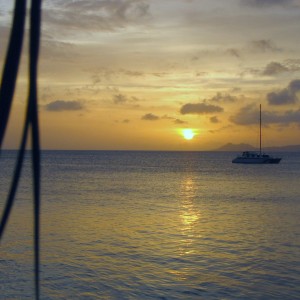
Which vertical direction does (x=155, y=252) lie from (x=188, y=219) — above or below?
above

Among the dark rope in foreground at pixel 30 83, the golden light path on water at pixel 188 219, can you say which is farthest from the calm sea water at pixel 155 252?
the dark rope in foreground at pixel 30 83

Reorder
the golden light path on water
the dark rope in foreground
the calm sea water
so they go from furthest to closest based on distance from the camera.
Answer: the golden light path on water
the calm sea water
the dark rope in foreground

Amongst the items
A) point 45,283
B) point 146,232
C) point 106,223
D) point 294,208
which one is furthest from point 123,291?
point 294,208

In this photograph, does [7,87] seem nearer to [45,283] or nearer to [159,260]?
[45,283]

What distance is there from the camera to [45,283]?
1432 cm

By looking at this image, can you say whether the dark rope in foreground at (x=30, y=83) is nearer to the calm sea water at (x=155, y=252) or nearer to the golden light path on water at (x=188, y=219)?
the calm sea water at (x=155, y=252)

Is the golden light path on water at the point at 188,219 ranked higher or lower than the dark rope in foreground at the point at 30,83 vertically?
lower

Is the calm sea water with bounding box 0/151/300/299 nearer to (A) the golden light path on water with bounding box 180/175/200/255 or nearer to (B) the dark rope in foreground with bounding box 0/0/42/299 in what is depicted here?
(A) the golden light path on water with bounding box 180/175/200/255

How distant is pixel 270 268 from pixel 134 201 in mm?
23214

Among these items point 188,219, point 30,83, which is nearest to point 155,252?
point 188,219

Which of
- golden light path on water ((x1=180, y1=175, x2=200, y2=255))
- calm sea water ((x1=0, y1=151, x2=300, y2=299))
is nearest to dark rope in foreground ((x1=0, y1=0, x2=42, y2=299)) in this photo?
calm sea water ((x1=0, y1=151, x2=300, y2=299))

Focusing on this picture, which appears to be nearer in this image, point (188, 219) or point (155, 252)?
point (155, 252)

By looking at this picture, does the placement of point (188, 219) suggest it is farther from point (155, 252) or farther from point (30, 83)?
point (30, 83)

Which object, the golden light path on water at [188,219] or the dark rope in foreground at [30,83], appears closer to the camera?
the dark rope in foreground at [30,83]
